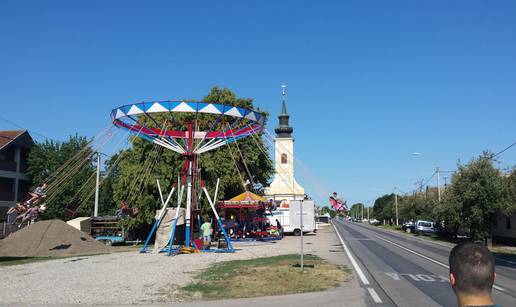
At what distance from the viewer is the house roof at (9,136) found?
50.4 meters

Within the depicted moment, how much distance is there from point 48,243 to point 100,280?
40.8ft

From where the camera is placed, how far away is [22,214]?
1011 inches

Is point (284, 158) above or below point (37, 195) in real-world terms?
above

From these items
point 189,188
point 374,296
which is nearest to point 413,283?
point 374,296

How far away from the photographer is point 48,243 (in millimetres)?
24734

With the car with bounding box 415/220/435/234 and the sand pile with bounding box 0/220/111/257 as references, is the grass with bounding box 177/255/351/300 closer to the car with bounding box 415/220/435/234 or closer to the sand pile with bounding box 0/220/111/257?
the sand pile with bounding box 0/220/111/257

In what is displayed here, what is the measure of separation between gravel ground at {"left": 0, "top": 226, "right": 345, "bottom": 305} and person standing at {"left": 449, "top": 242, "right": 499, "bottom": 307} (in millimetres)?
8915

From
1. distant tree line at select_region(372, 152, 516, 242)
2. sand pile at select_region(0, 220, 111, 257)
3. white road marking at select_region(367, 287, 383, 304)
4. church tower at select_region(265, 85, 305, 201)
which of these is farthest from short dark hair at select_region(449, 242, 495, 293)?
church tower at select_region(265, 85, 305, 201)

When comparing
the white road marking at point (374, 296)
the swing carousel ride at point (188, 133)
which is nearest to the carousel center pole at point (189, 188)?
the swing carousel ride at point (188, 133)

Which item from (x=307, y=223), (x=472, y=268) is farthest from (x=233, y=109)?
(x=472, y=268)

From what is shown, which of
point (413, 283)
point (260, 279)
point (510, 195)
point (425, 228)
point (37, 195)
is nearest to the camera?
point (413, 283)

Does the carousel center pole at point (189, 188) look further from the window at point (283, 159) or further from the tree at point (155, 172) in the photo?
the window at point (283, 159)

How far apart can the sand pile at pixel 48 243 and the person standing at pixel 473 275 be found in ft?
79.0

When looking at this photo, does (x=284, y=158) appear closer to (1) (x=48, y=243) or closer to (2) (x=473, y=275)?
(1) (x=48, y=243)
